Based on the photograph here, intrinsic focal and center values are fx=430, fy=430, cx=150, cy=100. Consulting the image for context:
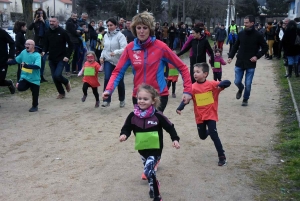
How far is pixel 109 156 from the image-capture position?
Result: 6.23 metres

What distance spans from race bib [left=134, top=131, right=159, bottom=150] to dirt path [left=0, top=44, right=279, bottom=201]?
23.2 inches

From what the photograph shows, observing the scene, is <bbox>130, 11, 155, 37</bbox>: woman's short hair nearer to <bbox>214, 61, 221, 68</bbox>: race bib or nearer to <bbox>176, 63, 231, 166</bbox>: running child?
<bbox>176, 63, 231, 166</bbox>: running child

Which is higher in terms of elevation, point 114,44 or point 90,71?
point 114,44

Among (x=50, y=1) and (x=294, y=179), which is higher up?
(x=50, y=1)

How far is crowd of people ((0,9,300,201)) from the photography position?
4676mm

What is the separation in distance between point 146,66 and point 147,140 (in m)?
1.15

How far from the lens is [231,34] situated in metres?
26.1

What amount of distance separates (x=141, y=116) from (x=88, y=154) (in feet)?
6.51

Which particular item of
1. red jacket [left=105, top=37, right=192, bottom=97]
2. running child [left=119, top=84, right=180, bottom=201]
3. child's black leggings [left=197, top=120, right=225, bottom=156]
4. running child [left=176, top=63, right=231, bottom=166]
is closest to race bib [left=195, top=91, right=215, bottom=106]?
running child [left=176, top=63, right=231, bottom=166]

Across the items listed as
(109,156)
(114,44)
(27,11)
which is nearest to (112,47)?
(114,44)

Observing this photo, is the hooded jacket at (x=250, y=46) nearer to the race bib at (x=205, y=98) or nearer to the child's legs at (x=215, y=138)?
the race bib at (x=205, y=98)

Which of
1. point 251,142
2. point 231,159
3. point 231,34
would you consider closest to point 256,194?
point 231,159

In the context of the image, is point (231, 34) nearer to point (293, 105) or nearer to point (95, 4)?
point (293, 105)

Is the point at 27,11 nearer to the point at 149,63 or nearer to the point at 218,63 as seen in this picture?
the point at 218,63
